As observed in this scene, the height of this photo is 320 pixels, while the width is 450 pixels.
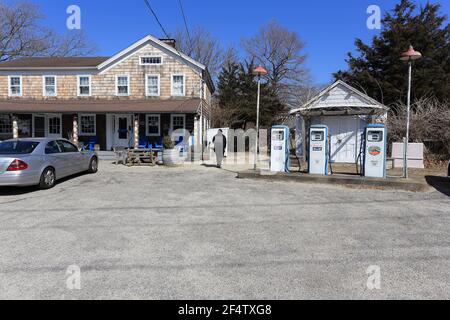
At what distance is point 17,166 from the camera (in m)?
7.93

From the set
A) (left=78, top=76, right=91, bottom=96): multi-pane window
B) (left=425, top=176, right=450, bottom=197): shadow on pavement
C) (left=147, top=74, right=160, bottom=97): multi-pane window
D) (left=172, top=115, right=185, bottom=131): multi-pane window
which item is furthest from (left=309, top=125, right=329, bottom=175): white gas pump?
(left=78, top=76, right=91, bottom=96): multi-pane window

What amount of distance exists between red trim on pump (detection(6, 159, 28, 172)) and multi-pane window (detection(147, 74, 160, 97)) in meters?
12.8

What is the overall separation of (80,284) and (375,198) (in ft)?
22.7

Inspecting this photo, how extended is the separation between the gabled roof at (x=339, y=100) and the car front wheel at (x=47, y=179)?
35.5 feet

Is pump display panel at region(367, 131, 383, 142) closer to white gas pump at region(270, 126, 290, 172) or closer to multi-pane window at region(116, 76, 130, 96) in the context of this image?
white gas pump at region(270, 126, 290, 172)

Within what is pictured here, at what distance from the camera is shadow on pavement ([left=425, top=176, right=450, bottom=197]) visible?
A: 905 cm

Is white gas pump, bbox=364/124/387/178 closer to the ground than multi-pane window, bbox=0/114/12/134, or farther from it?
closer to the ground

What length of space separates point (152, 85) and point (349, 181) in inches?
566

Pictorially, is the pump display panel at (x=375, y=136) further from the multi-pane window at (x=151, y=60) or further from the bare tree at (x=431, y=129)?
the multi-pane window at (x=151, y=60)

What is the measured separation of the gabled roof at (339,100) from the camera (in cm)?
1460

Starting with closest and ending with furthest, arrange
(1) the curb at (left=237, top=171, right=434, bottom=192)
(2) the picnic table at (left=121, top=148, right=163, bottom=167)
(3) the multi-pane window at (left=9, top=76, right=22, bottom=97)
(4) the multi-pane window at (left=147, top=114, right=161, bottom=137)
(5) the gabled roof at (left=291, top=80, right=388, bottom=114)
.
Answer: (1) the curb at (left=237, top=171, right=434, bottom=192)
(5) the gabled roof at (left=291, top=80, right=388, bottom=114)
(2) the picnic table at (left=121, top=148, right=163, bottom=167)
(4) the multi-pane window at (left=147, top=114, right=161, bottom=137)
(3) the multi-pane window at (left=9, top=76, right=22, bottom=97)

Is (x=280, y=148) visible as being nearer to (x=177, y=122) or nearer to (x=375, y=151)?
(x=375, y=151)

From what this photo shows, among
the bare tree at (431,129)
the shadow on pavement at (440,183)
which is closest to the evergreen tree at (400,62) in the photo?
the bare tree at (431,129)

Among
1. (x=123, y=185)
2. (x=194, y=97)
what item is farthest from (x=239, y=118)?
(x=123, y=185)
